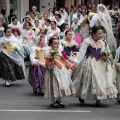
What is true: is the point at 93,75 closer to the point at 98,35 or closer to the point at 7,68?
the point at 98,35

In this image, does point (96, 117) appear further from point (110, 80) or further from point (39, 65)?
point (39, 65)

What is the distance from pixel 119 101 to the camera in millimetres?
10859

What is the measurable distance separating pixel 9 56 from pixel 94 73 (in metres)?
3.92

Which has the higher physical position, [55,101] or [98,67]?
[98,67]

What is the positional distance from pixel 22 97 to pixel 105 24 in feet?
14.4

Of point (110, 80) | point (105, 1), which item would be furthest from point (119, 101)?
point (105, 1)

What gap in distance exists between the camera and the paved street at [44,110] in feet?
30.6

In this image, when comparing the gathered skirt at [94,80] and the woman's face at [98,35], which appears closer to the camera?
the gathered skirt at [94,80]

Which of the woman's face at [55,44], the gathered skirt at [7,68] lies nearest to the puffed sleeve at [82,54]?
the woman's face at [55,44]

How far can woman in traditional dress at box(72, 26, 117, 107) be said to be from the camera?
1011 centimetres

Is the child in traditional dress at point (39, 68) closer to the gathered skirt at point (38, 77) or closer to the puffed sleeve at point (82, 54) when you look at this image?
the gathered skirt at point (38, 77)

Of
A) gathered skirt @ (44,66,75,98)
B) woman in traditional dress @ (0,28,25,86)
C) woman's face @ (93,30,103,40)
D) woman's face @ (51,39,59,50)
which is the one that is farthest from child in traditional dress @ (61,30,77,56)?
gathered skirt @ (44,66,75,98)

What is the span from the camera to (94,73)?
10.1 meters

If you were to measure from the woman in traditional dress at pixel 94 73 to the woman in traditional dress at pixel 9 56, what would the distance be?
342 cm
